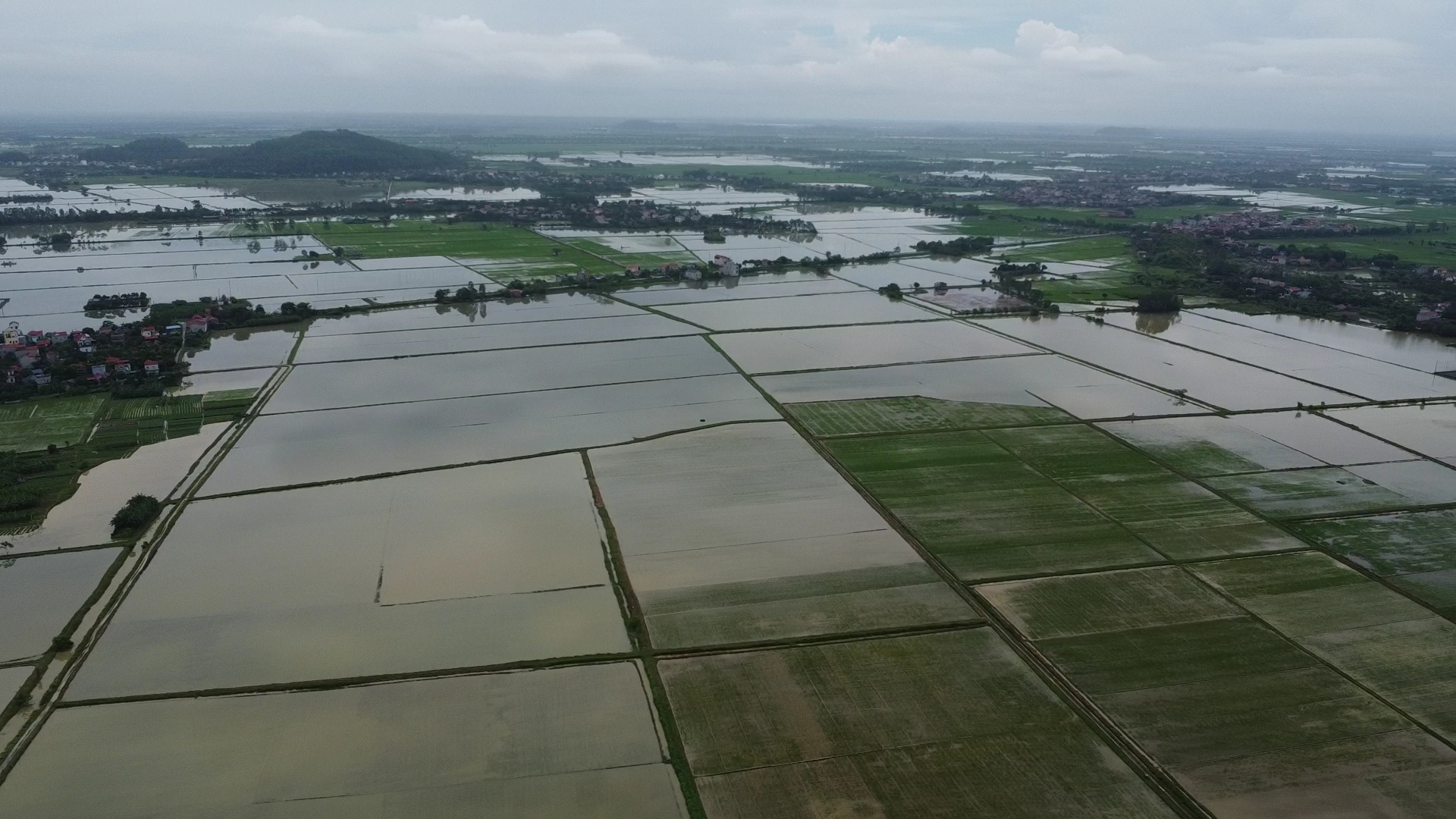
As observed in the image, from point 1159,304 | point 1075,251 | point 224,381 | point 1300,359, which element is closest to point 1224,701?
point 1300,359

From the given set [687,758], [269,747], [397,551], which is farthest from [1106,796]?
[397,551]

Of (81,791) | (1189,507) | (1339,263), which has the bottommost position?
(81,791)

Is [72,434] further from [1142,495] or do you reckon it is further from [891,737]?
[1142,495]

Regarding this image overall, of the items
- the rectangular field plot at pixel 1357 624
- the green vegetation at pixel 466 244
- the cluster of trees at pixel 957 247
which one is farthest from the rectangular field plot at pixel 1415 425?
the green vegetation at pixel 466 244

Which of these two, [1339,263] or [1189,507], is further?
[1339,263]

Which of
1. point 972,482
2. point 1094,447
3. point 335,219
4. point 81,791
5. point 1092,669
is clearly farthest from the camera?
point 335,219

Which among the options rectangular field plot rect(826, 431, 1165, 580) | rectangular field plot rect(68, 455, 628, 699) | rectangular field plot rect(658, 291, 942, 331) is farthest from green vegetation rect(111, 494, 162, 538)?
rectangular field plot rect(658, 291, 942, 331)

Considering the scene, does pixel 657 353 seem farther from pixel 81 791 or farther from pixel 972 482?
pixel 81 791
